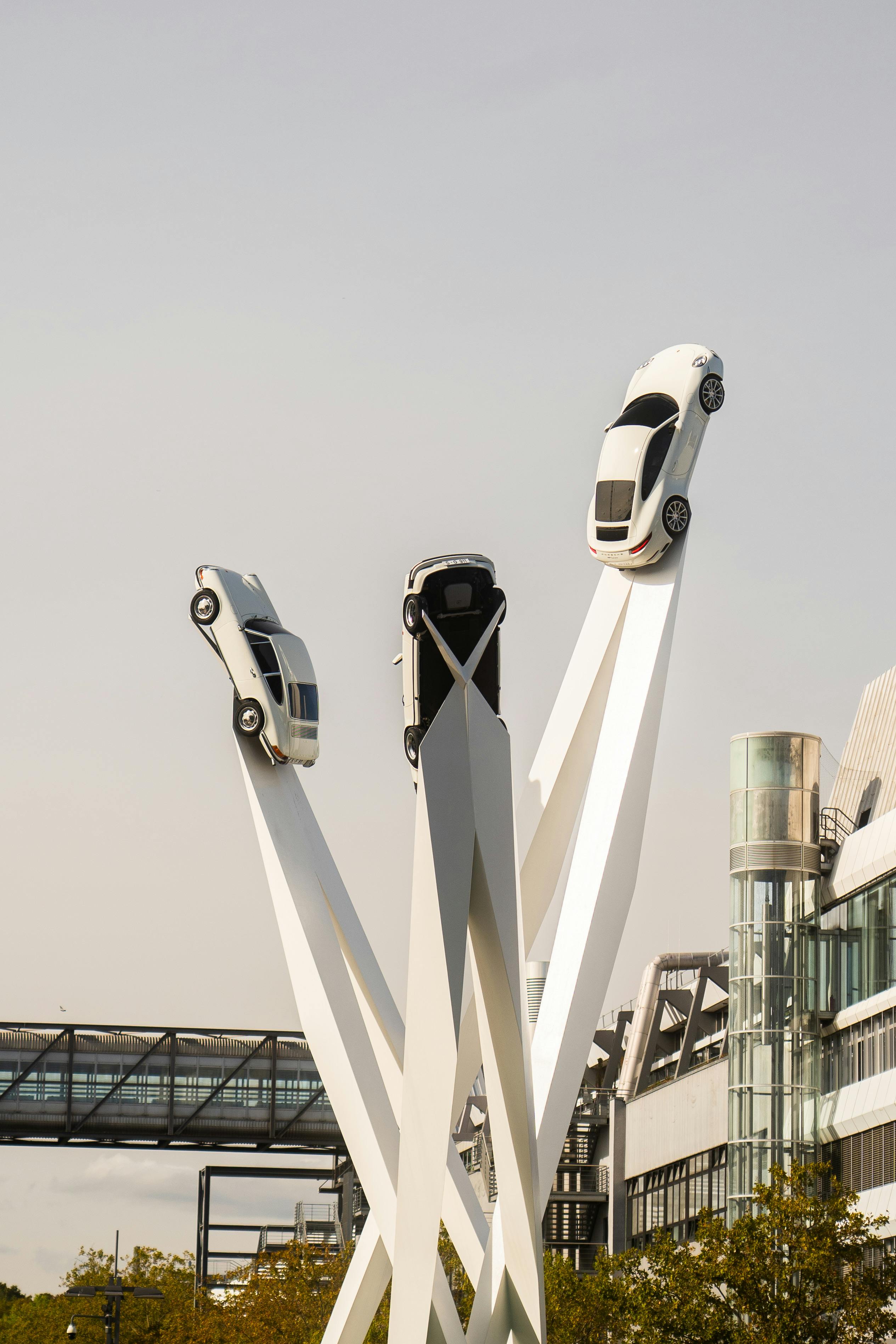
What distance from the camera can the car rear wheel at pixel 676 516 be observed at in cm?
2431

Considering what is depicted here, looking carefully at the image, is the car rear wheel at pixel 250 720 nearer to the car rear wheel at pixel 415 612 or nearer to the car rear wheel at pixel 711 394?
the car rear wheel at pixel 415 612

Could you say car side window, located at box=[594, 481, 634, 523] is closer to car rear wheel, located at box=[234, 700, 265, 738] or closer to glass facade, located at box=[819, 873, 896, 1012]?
car rear wheel, located at box=[234, 700, 265, 738]

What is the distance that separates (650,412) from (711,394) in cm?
96

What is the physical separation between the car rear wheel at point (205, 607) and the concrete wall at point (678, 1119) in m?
25.0

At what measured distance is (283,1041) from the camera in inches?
2744

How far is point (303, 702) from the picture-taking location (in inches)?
983

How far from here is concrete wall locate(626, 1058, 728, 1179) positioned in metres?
48.0

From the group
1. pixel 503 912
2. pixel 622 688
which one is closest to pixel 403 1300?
pixel 503 912

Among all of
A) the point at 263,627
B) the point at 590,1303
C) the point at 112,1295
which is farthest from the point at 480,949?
the point at 112,1295

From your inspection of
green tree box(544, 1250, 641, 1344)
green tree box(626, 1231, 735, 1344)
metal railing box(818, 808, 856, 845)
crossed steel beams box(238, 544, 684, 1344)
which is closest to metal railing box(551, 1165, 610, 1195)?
metal railing box(818, 808, 856, 845)

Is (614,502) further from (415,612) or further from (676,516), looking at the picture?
(415,612)

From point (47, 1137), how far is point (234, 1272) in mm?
9022

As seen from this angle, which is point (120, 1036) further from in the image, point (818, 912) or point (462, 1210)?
point (462, 1210)

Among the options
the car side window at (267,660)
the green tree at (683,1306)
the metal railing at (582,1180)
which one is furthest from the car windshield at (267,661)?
the metal railing at (582,1180)
